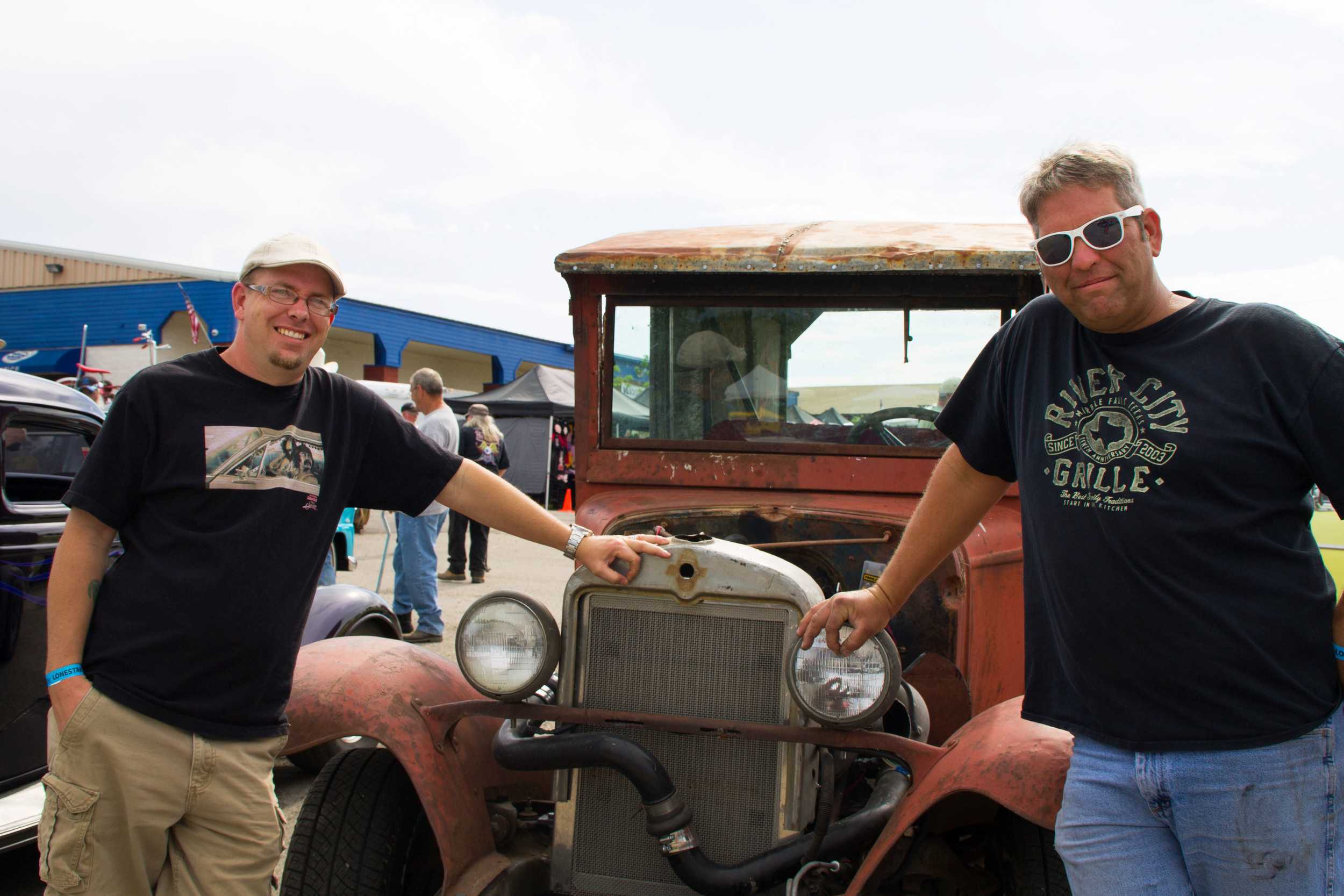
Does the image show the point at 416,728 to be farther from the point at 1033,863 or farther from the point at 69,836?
the point at 1033,863

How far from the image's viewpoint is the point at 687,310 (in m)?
3.35

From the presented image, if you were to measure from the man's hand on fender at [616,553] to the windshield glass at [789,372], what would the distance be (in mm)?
1096

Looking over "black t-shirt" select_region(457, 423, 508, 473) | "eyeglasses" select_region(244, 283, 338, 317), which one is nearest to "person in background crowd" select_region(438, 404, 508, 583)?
"black t-shirt" select_region(457, 423, 508, 473)

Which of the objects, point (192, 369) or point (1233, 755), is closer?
point (1233, 755)

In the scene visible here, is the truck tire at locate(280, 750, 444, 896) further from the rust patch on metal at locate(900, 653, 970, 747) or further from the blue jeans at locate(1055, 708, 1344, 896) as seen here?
the blue jeans at locate(1055, 708, 1344, 896)

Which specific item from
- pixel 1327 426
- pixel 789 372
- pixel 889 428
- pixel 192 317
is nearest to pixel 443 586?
pixel 789 372

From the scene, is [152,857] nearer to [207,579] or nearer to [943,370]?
[207,579]

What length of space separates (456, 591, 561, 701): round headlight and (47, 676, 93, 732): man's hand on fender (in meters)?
0.73

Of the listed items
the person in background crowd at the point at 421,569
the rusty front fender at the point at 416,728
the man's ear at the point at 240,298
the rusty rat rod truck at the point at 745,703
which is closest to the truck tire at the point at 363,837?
the rusty rat rod truck at the point at 745,703

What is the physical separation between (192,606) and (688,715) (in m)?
1.06

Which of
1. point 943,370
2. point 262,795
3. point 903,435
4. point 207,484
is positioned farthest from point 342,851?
point 943,370

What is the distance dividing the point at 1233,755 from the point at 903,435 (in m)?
1.86

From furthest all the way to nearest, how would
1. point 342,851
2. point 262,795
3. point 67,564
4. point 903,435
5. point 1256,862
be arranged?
1. point 903,435
2. point 342,851
3. point 262,795
4. point 67,564
5. point 1256,862

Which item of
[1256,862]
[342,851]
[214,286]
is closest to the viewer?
[1256,862]
